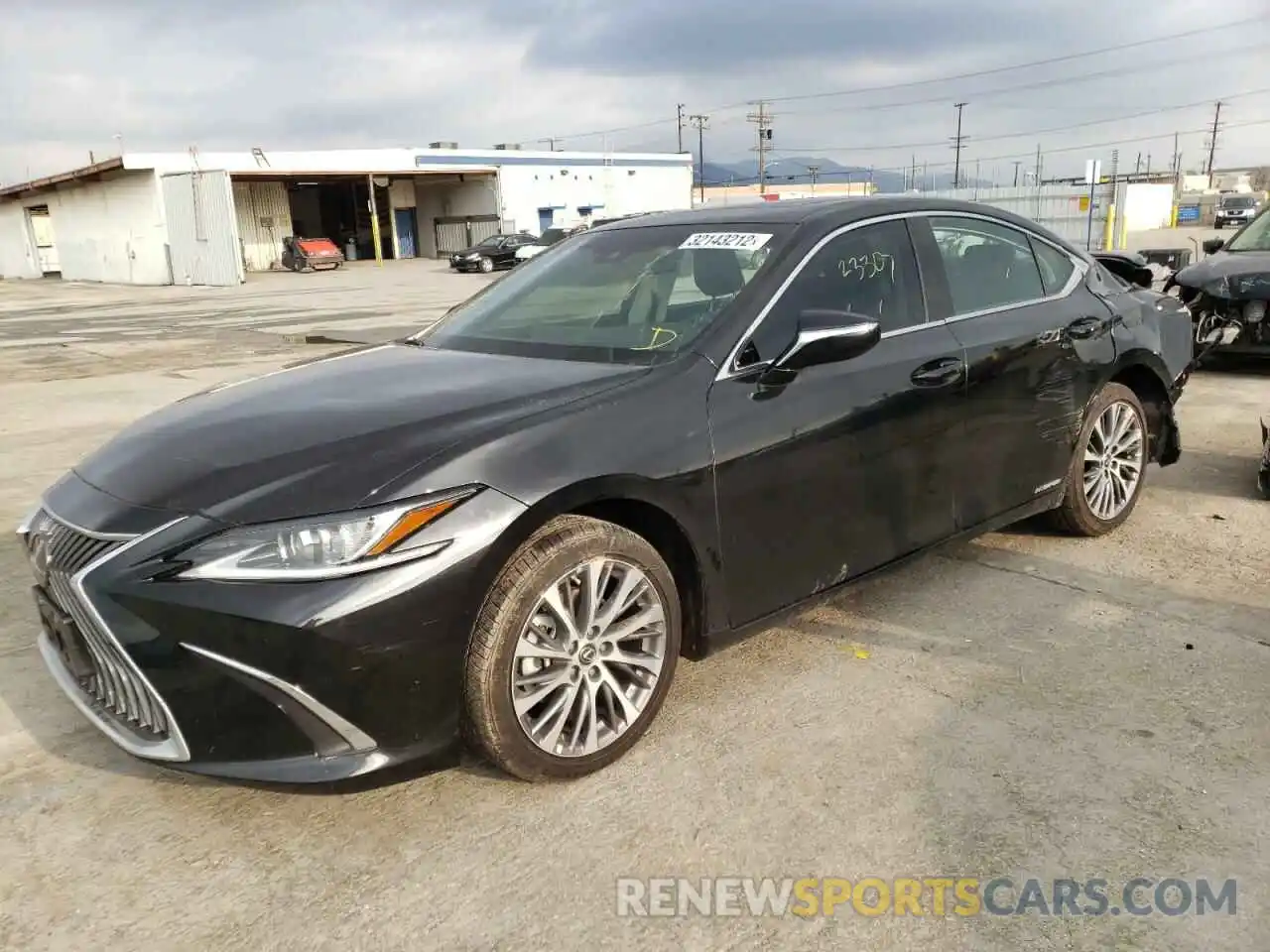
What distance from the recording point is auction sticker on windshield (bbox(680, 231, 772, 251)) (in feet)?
11.7

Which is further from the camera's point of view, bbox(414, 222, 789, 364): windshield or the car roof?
the car roof

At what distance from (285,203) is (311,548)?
49.9 meters

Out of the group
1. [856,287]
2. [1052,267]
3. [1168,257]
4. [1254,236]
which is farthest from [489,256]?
[856,287]

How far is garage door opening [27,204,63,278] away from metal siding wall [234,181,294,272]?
11.0 metres

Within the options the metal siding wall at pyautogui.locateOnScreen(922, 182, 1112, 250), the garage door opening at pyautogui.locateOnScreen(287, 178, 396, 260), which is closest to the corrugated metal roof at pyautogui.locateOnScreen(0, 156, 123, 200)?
the garage door opening at pyautogui.locateOnScreen(287, 178, 396, 260)

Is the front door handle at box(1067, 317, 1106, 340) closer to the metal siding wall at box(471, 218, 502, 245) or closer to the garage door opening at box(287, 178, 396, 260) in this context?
the metal siding wall at box(471, 218, 502, 245)

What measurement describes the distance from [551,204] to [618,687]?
162 ft

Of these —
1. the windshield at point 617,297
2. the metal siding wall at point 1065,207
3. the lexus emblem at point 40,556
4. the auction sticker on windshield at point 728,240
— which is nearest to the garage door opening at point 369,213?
the metal siding wall at point 1065,207

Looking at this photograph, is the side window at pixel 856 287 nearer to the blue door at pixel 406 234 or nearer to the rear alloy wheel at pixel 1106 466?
the rear alloy wheel at pixel 1106 466

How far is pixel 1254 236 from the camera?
9.61 m

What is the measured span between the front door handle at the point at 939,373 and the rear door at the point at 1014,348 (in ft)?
0.27

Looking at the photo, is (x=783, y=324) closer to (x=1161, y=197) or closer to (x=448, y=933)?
(x=448, y=933)

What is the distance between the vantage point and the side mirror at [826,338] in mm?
3156

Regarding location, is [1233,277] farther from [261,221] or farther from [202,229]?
[261,221]
